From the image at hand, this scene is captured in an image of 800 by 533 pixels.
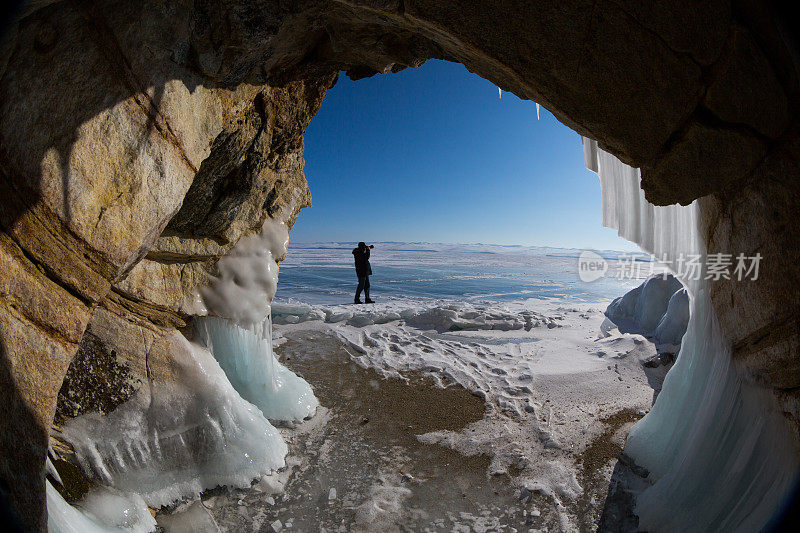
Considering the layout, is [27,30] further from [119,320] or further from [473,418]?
[473,418]

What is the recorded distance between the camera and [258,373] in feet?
13.8

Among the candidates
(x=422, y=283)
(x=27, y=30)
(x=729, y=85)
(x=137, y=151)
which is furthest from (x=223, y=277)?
(x=422, y=283)

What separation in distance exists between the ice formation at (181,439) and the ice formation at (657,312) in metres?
5.91

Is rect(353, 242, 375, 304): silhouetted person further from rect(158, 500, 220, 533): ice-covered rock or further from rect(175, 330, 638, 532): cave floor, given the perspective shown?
rect(158, 500, 220, 533): ice-covered rock

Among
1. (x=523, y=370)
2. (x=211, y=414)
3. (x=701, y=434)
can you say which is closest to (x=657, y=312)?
(x=523, y=370)

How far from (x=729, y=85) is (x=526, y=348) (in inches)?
199

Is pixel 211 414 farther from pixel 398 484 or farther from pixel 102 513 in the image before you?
pixel 398 484

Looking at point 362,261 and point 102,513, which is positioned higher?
point 362,261

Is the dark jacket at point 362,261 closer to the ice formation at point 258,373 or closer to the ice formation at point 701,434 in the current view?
the ice formation at point 258,373

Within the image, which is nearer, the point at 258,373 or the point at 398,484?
the point at 398,484

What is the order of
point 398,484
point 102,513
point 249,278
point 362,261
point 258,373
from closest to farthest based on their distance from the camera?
point 102,513 → point 398,484 → point 249,278 → point 258,373 → point 362,261

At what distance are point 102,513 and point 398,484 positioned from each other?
203 cm

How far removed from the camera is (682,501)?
2.58 meters

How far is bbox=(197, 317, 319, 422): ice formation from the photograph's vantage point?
12.5 ft
